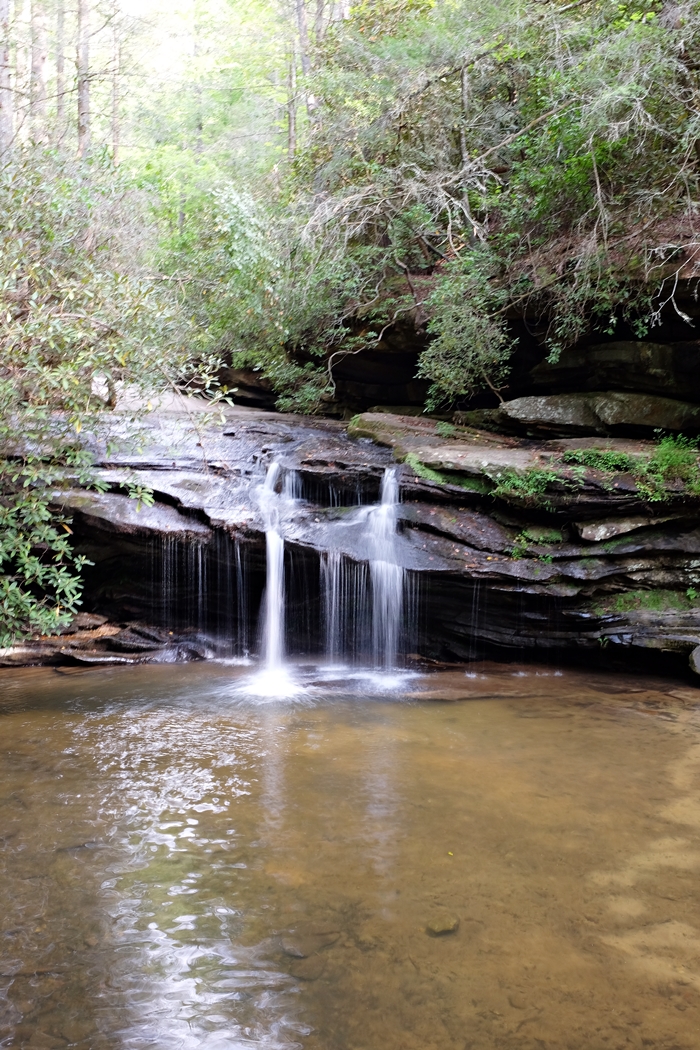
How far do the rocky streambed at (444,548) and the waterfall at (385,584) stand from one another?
0.17m

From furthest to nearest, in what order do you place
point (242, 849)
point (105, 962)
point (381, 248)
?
1. point (381, 248)
2. point (242, 849)
3. point (105, 962)

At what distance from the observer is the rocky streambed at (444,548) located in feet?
31.1

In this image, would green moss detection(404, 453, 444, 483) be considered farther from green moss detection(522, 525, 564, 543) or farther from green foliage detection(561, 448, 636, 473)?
green foliage detection(561, 448, 636, 473)

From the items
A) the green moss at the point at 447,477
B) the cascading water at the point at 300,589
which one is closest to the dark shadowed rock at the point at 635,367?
the green moss at the point at 447,477

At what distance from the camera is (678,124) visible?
9914 mm

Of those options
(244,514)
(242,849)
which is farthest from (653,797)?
(244,514)

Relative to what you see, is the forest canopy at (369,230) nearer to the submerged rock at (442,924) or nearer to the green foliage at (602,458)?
the green foliage at (602,458)

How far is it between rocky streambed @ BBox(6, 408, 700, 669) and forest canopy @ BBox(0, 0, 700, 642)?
0.98m

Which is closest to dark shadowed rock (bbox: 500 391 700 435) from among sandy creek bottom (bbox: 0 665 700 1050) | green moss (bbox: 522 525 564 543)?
green moss (bbox: 522 525 564 543)

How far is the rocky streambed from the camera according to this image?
373 inches

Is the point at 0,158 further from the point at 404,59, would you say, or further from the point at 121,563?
the point at 404,59

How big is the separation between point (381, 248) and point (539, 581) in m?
7.40

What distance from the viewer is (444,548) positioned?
9.88 m

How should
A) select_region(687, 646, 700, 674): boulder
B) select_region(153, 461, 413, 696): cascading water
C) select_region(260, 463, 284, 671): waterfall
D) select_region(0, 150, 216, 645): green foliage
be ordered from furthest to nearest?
select_region(260, 463, 284, 671): waterfall → select_region(153, 461, 413, 696): cascading water → select_region(687, 646, 700, 674): boulder → select_region(0, 150, 216, 645): green foliage
